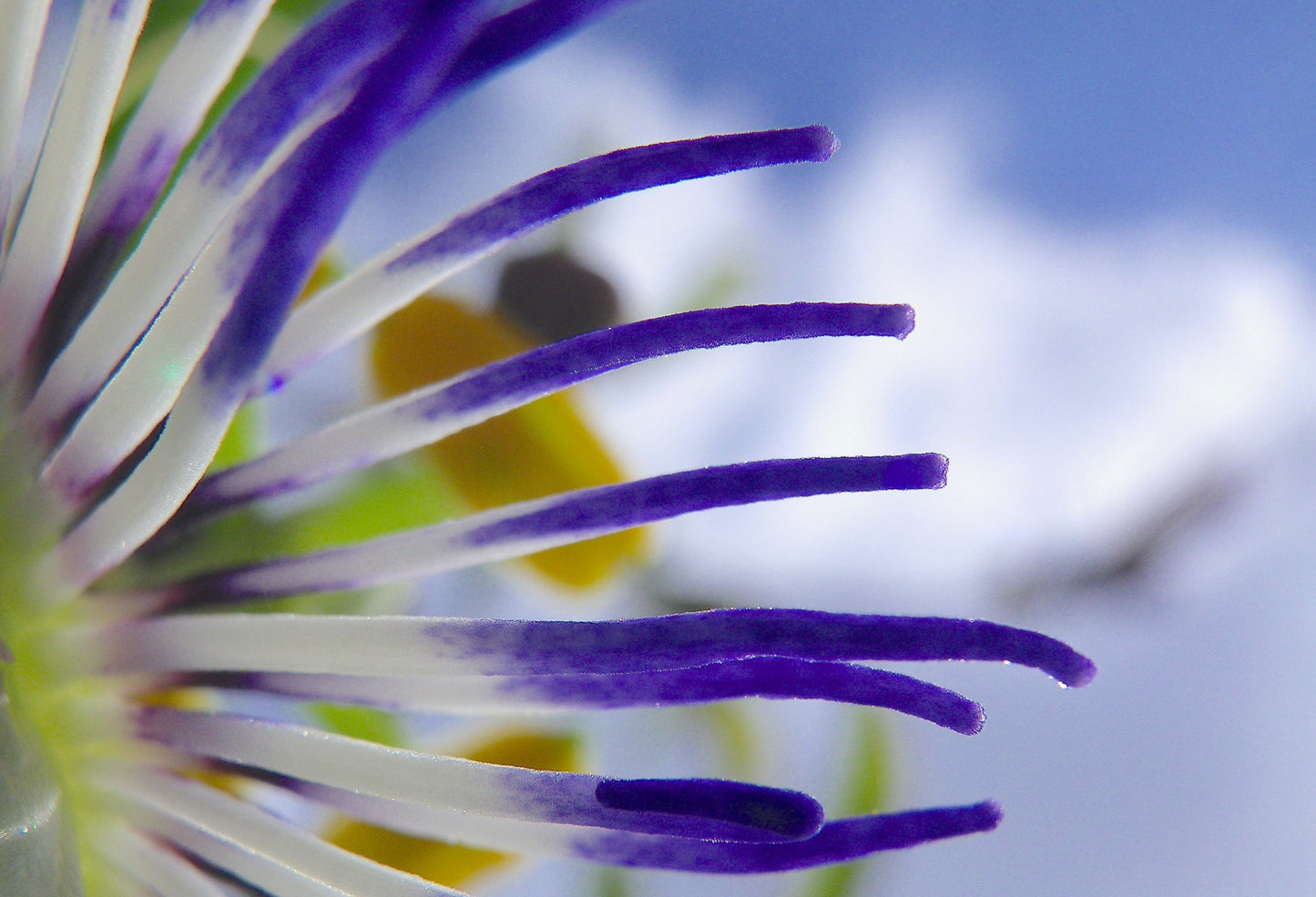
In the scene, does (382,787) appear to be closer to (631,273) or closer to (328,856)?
(328,856)

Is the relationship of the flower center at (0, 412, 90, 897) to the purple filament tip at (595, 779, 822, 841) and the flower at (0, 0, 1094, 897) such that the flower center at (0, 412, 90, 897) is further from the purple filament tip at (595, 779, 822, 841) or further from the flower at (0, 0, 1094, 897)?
the purple filament tip at (595, 779, 822, 841)

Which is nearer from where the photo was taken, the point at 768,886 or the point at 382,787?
the point at 382,787

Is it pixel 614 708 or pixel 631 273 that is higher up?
pixel 631 273

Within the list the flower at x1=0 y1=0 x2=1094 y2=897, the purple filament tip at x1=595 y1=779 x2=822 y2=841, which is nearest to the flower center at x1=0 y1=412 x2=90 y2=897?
the flower at x1=0 y1=0 x2=1094 y2=897

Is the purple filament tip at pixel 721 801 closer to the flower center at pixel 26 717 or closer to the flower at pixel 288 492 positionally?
the flower at pixel 288 492

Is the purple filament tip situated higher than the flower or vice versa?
the flower

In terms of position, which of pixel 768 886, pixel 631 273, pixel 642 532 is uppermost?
pixel 631 273

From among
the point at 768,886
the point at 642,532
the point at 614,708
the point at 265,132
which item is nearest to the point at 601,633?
the point at 614,708

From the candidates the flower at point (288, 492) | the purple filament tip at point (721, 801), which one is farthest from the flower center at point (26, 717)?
the purple filament tip at point (721, 801)
